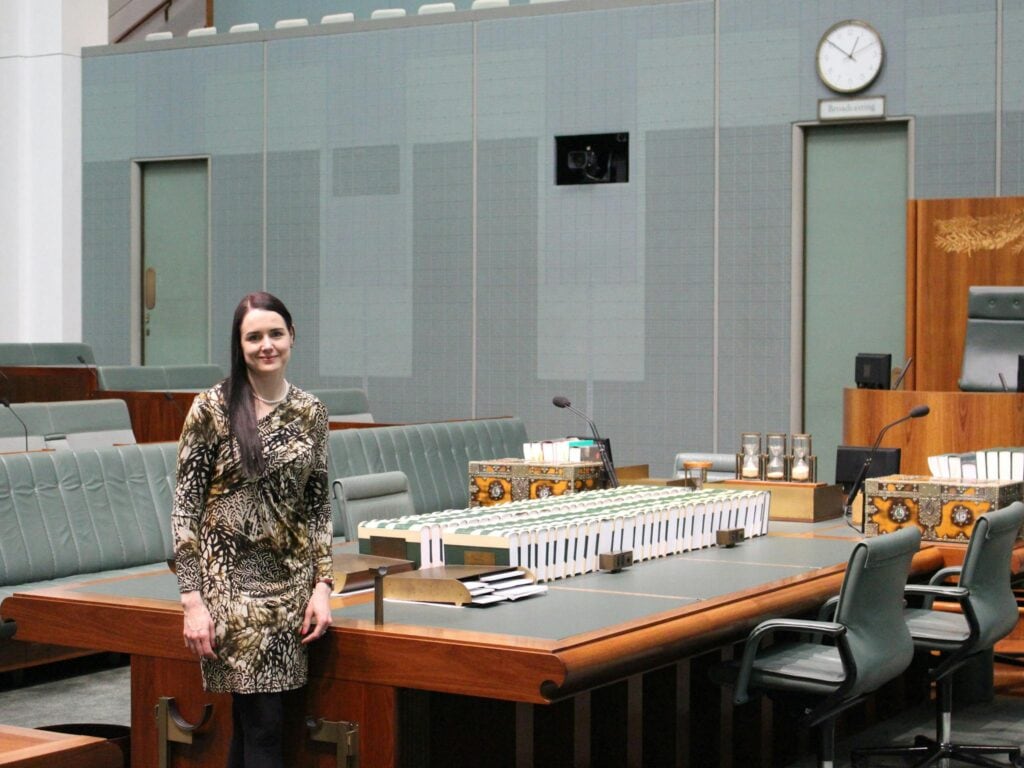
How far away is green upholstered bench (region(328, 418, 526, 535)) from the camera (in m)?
6.98

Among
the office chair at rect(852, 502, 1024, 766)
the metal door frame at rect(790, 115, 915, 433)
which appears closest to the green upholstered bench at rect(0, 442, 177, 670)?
the office chair at rect(852, 502, 1024, 766)

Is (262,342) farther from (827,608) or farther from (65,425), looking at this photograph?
(65,425)

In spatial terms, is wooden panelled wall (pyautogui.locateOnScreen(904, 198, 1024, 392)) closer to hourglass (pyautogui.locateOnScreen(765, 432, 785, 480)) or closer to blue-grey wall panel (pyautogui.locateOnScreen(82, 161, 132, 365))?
hourglass (pyautogui.locateOnScreen(765, 432, 785, 480))

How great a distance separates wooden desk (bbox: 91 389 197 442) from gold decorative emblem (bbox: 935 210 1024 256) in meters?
4.28

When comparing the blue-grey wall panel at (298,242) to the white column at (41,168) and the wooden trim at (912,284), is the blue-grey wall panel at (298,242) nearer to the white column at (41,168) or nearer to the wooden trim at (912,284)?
the white column at (41,168)

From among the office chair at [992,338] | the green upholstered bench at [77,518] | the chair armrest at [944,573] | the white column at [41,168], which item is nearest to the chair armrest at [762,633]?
the chair armrest at [944,573]

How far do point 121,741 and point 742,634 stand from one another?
1414mm

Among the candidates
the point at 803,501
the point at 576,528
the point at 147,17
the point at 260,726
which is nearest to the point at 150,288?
the point at 147,17

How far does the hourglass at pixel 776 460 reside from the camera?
5.32 metres

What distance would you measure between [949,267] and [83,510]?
4741 millimetres

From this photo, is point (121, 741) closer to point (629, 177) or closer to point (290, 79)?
point (629, 177)

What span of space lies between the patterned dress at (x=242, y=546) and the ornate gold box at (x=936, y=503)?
2.27m

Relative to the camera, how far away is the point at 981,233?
7906 mm

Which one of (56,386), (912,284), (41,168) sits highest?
(41,168)
